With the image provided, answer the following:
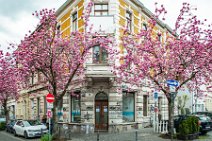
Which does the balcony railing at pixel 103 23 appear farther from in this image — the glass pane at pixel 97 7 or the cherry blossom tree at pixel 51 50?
the cherry blossom tree at pixel 51 50

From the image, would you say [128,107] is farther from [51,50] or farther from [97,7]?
[51,50]

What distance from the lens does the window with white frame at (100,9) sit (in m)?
22.0

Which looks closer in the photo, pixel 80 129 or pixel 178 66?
pixel 178 66

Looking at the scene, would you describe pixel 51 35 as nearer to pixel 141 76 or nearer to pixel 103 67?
pixel 103 67

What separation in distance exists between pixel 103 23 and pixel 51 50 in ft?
20.1

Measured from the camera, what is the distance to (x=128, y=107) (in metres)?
23.3

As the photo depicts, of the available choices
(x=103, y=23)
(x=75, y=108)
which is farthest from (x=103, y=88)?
(x=103, y=23)

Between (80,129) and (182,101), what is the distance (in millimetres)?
26568

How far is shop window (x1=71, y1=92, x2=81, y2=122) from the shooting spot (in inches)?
895

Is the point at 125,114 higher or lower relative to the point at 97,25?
lower

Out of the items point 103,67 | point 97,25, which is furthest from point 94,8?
point 103,67

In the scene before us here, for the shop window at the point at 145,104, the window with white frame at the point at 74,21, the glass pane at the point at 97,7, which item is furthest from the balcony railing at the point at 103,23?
the shop window at the point at 145,104

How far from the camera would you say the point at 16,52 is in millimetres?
15711

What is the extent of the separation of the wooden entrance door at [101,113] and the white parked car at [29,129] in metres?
4.13
